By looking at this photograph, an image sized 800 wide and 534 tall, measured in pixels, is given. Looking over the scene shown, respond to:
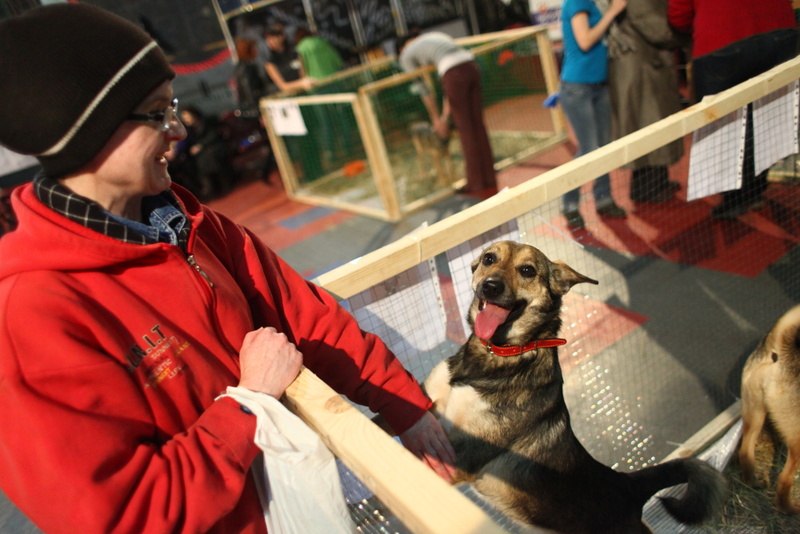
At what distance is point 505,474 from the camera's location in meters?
1.56

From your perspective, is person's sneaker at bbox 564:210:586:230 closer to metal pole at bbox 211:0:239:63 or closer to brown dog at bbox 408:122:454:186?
brown dog at bbox 408:122:454:186

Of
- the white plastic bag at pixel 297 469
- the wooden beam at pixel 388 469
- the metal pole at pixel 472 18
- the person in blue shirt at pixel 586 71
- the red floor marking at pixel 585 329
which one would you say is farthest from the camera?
the metal pole at pixel 472 18

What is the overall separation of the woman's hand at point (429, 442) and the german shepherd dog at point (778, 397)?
142 centimetres

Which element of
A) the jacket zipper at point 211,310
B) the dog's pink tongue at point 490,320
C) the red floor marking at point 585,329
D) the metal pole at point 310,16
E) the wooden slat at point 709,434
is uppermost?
the metal pole at point 310,16

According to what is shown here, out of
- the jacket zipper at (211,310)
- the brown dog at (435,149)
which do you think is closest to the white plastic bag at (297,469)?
the jacket zipper at (211,310)

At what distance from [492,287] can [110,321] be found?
94 cm

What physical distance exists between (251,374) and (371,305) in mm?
637

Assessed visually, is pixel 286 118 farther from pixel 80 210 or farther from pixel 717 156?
pixel 80 210

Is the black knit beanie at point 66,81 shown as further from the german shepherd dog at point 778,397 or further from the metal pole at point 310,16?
the metal pole at point 310,16

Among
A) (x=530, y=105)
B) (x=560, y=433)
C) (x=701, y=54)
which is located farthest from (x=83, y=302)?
(x=530, y=105)

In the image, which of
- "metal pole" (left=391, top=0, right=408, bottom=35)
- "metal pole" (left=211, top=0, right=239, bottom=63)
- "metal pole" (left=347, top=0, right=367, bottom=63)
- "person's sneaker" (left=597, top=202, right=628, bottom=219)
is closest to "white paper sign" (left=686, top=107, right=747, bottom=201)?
"person's sneaker" (left=597, top=202, right=628, bottom=219)

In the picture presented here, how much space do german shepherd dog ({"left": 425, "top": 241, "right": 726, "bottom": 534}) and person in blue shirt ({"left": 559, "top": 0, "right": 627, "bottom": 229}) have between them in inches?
119

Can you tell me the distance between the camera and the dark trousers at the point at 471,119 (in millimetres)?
5492

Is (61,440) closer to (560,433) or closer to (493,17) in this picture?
(560,433)
